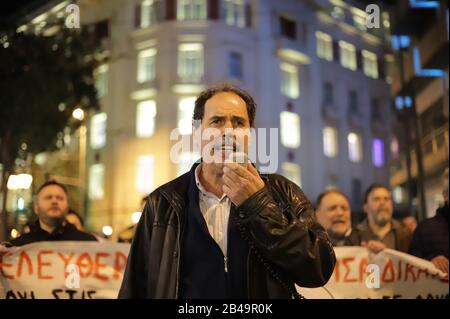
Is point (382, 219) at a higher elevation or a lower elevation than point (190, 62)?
lower

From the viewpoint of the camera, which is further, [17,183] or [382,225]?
[17,183]

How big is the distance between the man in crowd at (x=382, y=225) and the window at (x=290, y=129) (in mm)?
15682

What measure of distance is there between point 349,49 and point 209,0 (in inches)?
220

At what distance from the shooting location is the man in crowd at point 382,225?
475cm

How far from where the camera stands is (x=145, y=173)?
58.6 ft

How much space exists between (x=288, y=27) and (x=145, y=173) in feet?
28.7

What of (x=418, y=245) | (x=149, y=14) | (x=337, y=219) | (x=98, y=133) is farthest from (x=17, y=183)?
(x=149, y=14)

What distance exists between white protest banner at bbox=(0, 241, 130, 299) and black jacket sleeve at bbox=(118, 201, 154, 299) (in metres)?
2.18

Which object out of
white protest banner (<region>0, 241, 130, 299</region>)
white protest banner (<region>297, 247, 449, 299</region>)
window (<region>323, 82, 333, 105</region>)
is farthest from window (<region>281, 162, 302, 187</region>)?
white protest banner (<region>0, 241, 130, 299</region>)

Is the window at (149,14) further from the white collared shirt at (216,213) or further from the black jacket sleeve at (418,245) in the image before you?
the white collared shirt at (216,213)

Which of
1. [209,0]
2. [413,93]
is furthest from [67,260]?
[209,0]

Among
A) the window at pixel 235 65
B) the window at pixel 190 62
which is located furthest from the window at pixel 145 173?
the window at pixel 235 65

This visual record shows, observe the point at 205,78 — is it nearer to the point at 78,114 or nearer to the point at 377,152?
the point at 78,114
